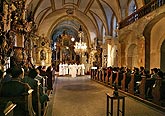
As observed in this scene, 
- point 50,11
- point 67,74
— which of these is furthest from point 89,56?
point 50,11

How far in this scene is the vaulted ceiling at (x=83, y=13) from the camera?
16859 millimetres

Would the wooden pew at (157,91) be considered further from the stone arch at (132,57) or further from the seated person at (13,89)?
the stone arch at (132,57)

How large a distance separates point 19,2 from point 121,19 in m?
8.28

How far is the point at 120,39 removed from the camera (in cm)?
1619

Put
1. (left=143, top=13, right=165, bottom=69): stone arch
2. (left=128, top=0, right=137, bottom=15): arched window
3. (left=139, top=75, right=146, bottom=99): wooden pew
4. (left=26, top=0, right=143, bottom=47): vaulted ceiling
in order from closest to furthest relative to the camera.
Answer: (left=139, top=75, right=146, bottom=99): wooden pew, (left=143, top=13, right=165, bottom=69): stone arch, (left=128, top=0, right=137, bottom=15): arched window, (left=26, top=0, right=143, bottom=47): vaulted ceiling

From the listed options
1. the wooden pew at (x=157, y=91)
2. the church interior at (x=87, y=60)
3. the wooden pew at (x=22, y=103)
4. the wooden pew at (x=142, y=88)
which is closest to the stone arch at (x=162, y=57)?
the church interior at (x=87, y=60)

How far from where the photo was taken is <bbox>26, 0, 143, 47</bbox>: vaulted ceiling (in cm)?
1686

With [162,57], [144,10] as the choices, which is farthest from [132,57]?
[144,10]

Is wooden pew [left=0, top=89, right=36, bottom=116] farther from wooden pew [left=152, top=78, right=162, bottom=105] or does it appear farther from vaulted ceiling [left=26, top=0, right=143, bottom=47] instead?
vaulted ceiling [left=26, top=0, right=143, bottom=47]

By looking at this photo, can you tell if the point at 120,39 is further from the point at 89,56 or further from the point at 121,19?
the point at 89,56

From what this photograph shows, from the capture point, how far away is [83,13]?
2353 cm

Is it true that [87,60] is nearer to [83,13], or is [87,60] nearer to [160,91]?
[83,13]

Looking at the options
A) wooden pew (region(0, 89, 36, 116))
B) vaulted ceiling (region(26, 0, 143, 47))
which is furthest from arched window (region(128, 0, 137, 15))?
wooden pew (region(0, 89, 36, 116))

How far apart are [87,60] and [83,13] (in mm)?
6167
